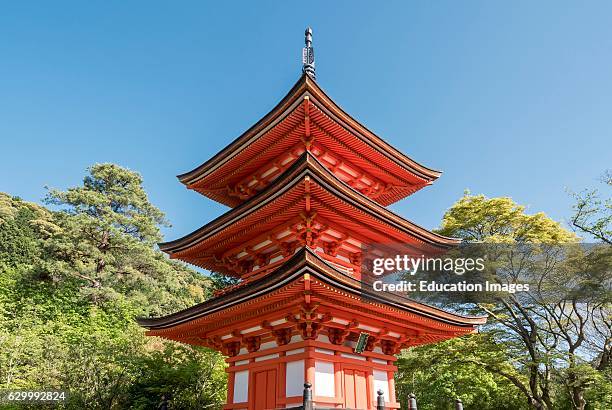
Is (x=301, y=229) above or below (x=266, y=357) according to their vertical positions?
above

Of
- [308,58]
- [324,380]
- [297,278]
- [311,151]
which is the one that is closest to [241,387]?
[324,380]

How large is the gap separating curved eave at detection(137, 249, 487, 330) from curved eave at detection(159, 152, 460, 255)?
7.21 ft

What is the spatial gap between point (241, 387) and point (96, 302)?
2283 cm

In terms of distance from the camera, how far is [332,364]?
10.4 m

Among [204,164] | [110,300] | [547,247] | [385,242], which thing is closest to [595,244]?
[547,247]

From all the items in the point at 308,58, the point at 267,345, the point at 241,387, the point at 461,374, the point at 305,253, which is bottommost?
the point at 241,387

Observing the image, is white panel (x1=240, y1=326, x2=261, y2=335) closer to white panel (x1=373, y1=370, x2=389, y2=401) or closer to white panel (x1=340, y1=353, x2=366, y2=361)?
white panel (x1=340, y1=353, x2=366, y2=361)

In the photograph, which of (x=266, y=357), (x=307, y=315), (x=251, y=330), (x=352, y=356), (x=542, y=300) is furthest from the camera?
(x=542, y=300)

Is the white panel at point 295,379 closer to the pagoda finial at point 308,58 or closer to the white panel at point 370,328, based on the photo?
the white panel at point 370,328

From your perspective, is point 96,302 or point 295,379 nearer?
point 295,379

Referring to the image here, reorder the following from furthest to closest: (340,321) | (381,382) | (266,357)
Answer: (381,382) < (266,357) < (340,321)

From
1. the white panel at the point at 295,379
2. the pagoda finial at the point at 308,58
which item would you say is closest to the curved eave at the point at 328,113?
the pagoda finial at the point at 308,58

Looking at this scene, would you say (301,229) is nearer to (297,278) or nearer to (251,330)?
(297,278)

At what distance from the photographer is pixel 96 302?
3025 cm
